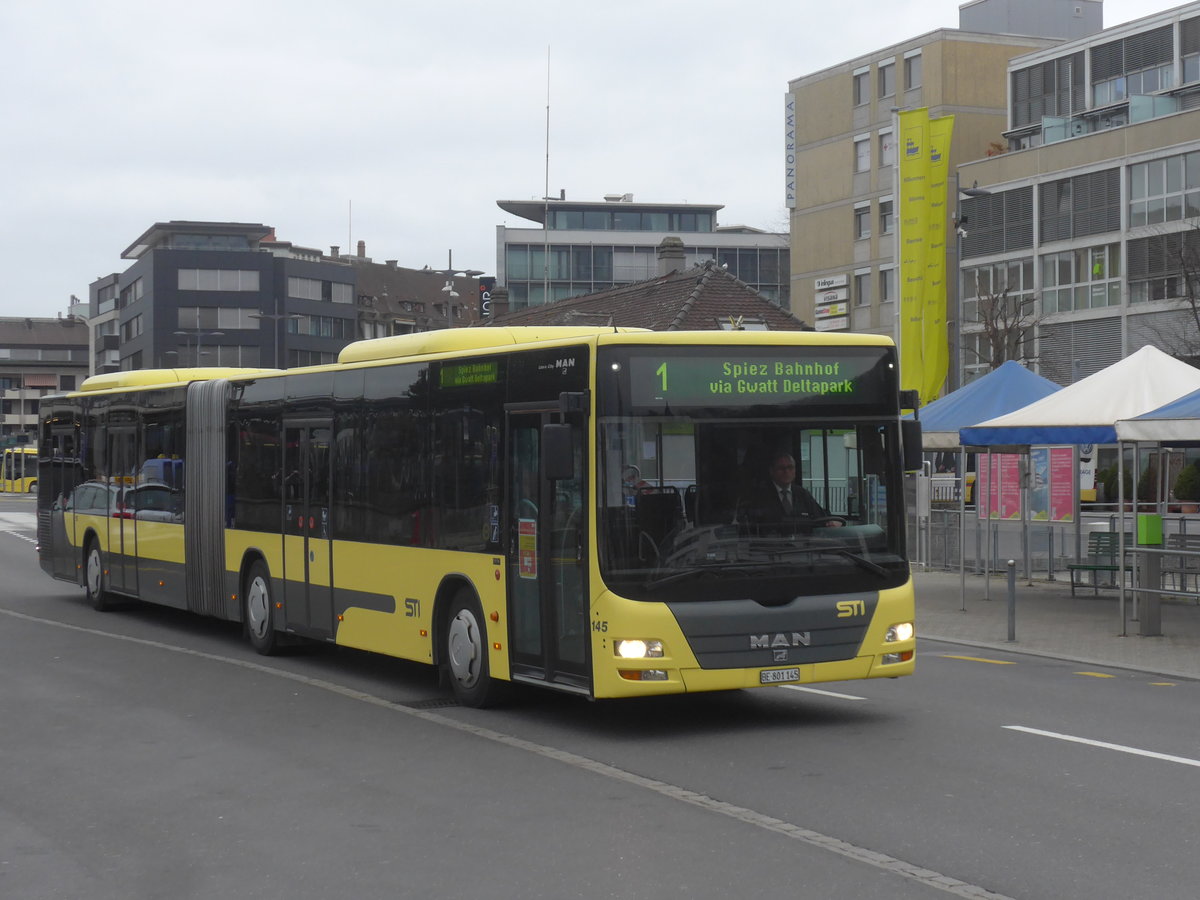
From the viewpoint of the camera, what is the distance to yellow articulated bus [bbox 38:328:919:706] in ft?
34.5

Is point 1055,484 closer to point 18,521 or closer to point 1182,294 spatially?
point 1182,294

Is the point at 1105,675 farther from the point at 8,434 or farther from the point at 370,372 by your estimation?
the point at 8,434

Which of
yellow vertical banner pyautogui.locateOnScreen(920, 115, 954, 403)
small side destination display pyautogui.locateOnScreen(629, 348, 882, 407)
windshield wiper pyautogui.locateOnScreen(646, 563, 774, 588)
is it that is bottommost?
windshield wiper pyautogui.locateOnScreen(646, 563, 774, 588)

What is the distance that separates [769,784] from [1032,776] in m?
1.48

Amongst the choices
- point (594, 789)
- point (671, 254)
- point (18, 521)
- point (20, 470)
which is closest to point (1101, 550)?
point (594, 789)

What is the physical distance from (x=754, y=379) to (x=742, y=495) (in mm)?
794

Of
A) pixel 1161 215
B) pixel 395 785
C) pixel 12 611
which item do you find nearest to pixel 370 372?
pixel 395 785

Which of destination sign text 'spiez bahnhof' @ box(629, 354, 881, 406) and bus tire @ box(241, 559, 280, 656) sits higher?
destination sign text 'spiez bahnhof' @ box(629, 354, 881, 406)

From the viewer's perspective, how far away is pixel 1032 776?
9.15 m

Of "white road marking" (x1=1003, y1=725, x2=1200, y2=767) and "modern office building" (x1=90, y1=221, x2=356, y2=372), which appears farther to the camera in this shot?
"modern office building" (x1=90, y1=221, x2=356, y2=372)

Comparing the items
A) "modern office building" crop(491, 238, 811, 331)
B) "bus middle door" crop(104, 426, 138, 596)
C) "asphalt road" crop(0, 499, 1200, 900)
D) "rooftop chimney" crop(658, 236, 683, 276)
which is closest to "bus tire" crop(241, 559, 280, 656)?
"asphalt road" crop(0, 499, 1200, 900)

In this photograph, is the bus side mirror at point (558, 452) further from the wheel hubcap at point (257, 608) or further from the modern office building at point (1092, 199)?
the modern office building at point (1092, 199)

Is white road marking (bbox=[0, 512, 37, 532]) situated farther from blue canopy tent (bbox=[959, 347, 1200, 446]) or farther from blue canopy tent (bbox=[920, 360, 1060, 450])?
blue canopy tent (bbox=[959, 347, 1200, 446])

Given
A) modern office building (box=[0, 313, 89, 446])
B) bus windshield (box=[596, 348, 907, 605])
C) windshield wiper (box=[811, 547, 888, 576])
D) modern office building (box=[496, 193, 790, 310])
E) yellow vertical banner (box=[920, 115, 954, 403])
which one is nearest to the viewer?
bus windshield (box=[596, 348, 907, 605])
